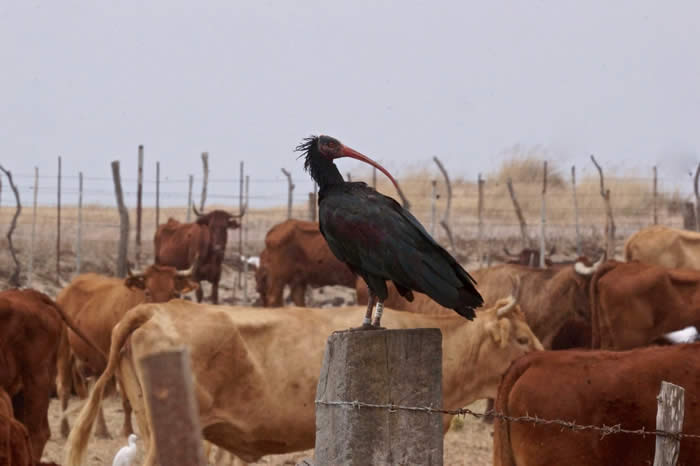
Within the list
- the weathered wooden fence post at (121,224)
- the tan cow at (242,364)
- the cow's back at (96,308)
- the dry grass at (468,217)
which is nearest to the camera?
the tan cow at (242,364)

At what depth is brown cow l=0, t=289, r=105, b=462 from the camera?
8.27 metres

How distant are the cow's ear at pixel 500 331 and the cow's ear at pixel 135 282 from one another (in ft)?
15.0

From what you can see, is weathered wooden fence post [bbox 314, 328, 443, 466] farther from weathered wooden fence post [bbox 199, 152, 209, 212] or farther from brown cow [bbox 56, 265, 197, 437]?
weathered wooden fence post [bbox 199, 152, 209, 212]

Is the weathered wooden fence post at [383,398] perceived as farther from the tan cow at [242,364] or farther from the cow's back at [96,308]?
the cow's back at [96,308]

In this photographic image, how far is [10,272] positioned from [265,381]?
1378cm

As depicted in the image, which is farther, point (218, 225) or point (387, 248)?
point (218, 225)

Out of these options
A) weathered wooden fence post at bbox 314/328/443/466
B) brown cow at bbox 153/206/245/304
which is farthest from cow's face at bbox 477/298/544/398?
brown cow at bbox 153/206/245/304

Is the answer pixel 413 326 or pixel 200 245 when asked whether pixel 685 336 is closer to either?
pixel 413 326

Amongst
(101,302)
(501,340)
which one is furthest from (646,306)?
(101,302)

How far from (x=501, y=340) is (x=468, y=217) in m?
27.8

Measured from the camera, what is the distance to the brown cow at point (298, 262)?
56.3 ft

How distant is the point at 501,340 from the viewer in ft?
28.5

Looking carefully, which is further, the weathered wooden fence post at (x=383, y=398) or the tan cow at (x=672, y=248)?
the tan cow at (x=672, y=248)

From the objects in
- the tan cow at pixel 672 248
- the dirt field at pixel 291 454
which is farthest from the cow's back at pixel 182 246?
the tan cow at pixel 672 248
